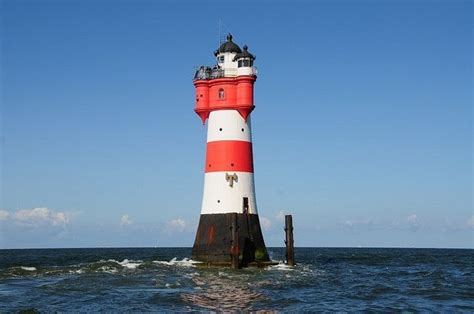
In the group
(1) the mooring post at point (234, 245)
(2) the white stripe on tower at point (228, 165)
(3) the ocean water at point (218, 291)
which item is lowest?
(3) the ocean water at point (218, 291)

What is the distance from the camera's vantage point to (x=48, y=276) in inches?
1238

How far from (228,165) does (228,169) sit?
0.21 metres

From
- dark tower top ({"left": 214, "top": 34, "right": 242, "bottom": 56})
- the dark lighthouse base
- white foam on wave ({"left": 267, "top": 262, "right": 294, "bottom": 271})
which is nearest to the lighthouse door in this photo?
the dark lighthouse base

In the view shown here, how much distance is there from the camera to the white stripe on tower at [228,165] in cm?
3375

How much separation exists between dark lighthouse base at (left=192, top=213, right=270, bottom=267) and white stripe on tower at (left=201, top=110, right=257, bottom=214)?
0.48 metres

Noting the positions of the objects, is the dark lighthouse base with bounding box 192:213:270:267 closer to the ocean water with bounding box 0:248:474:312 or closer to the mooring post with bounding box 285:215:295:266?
the ocean water with bounding box 0:248:474:312

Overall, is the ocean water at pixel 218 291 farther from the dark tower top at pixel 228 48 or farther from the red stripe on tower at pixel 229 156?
the dark tower top at pixel 228 48

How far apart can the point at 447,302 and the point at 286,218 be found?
1301cm

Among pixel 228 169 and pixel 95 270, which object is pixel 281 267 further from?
pixel 95 270

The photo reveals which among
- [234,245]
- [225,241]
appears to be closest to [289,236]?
[225,241]

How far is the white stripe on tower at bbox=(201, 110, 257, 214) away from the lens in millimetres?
33750

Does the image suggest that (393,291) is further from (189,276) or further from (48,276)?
(48,276)

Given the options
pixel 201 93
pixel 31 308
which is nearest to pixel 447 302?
pixel 31 308

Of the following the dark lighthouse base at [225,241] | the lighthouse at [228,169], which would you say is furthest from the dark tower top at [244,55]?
the dark lighthouse base at [225,241]
